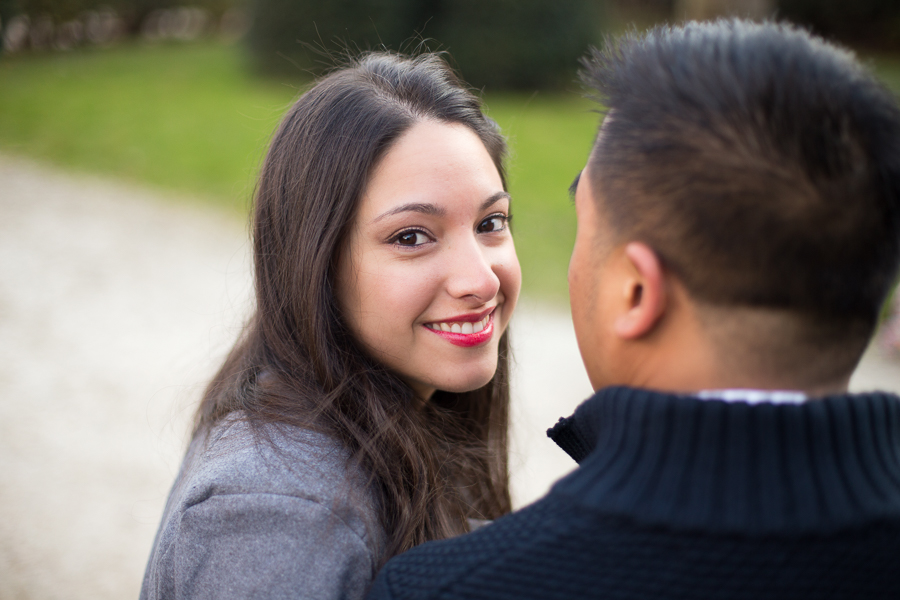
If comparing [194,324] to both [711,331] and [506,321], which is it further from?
[711,331]

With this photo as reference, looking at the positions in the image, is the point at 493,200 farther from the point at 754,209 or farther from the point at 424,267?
the point at 754,209

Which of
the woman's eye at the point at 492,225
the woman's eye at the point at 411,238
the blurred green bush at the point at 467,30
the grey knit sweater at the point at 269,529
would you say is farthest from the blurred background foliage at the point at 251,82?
the grey knit sweater at the point at 269,529

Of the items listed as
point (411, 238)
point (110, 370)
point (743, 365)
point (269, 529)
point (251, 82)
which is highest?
point (251, 82)

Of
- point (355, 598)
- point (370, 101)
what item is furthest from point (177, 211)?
point (355, 598)

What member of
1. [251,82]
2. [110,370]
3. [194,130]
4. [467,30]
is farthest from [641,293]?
[251,82]

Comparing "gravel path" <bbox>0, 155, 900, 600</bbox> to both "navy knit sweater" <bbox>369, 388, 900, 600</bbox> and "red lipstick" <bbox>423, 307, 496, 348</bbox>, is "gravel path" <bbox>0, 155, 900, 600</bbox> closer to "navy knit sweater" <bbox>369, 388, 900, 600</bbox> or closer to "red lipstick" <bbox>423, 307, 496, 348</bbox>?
"red lipstick" <bbox>423, 307, 496, 348</bbox>

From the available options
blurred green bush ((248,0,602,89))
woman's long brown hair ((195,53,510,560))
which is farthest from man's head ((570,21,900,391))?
blurred green bush ((248,0,602,89))

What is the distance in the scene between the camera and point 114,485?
4062 millimetres

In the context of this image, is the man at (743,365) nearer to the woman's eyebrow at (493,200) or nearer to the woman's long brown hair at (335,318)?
the woman's long brown hair at (335,318)

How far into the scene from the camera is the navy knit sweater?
1.05 m

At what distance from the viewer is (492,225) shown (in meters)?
2.06

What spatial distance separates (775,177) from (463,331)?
993mm

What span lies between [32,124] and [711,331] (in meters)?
11.4

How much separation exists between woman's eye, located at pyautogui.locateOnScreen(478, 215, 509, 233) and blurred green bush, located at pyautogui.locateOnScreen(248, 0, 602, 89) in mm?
10911
